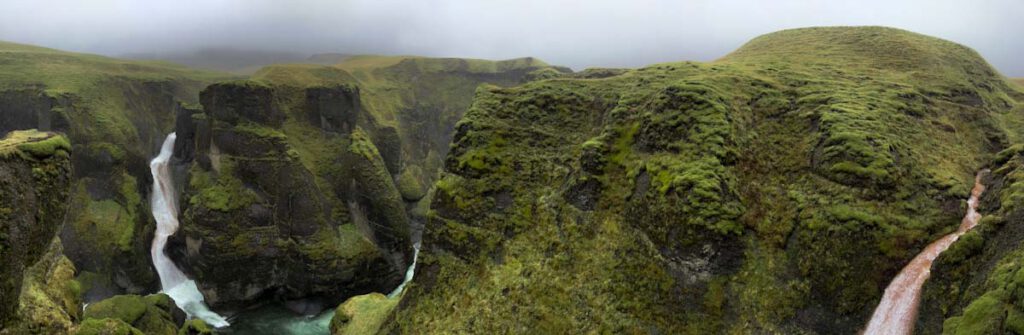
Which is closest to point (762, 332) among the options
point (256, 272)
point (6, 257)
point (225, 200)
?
point (6, 257)

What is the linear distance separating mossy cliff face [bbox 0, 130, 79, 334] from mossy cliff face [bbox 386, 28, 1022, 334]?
1772 centimetres

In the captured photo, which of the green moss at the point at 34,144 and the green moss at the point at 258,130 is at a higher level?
the green moss at the point at 34,144

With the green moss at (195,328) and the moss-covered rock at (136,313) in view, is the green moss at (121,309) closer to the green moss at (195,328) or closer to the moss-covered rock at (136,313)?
the moss-covered rock at (136,313)

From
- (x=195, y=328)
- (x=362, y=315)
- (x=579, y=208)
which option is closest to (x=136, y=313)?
(x=195, y=328)

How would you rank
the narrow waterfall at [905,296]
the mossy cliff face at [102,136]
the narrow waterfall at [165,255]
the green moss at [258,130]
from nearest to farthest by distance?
1. the narrow waterfall at [905,296]
2. the narrow waterfall at [165,255]
3. the mossy cliff face at [102,136]
4. the green moss at [258,130]

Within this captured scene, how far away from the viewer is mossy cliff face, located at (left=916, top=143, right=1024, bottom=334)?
1711 centimetres

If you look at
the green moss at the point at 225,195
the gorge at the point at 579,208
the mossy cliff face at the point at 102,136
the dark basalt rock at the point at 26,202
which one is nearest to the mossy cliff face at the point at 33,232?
the dark basalt rock at the point at 26,202

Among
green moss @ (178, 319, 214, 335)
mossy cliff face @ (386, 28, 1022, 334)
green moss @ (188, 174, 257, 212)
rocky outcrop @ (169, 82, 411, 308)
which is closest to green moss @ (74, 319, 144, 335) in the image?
mossy cliff face @ (386, 28, 1022, 334)

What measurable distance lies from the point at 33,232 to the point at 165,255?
43286 mm

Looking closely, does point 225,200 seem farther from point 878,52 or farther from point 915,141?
point 878,52

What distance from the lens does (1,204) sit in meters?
17.0

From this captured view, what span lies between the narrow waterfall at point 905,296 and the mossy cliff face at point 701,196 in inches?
15.8

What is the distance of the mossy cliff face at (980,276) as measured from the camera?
17.1m

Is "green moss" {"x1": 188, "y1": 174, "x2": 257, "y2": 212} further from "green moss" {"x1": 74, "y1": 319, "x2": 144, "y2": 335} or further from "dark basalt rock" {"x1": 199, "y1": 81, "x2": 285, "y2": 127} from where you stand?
"green moss" {"x1": 74, "y1": 319, "x2": 144, "y2": 335}
